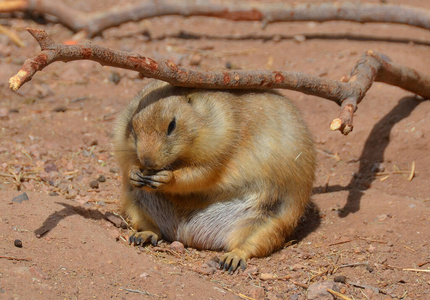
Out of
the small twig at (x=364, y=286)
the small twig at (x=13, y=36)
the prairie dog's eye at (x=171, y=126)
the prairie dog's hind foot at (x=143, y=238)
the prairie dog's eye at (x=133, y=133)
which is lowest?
the prairie dog's hind foot at (x=143, y=238)

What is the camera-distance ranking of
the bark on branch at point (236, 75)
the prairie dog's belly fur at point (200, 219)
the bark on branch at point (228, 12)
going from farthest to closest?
1. the bark on branch at point (228, 12)
2. the prairie dog's belly fur at point (200, 219)
3. the bark on branch at point (236, 75)

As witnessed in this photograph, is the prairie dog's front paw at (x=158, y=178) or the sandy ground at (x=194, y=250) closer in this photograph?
the sandy ground at (x=194, y=250)

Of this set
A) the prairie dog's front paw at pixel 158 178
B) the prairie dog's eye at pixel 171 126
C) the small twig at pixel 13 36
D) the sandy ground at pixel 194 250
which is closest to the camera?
the sandy ground at pixel 194 250

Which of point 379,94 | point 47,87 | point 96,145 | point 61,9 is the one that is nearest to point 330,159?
point 379,94

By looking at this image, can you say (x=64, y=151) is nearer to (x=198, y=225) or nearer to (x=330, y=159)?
(x=198, y=225)

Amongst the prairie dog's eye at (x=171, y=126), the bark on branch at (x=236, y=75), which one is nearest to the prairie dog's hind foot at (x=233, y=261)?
the prairie dog's eye at (x=171, y=126)

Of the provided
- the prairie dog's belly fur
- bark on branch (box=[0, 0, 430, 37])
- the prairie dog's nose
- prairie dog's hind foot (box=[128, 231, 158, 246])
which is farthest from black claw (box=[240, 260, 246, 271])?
bark on branch (box=[0, 0, 430, 37])

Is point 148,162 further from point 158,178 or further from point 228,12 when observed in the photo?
point 228,12

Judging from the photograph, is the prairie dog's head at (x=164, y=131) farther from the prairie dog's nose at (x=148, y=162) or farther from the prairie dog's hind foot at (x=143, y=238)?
the prairie dog's hind foot at (x=143, y=238)

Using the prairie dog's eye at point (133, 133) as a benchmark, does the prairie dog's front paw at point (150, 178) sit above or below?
below
